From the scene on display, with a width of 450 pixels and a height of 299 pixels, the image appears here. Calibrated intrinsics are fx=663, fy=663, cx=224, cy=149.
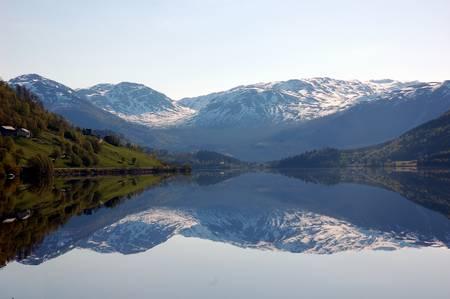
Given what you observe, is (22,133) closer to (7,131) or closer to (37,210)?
(7,131)

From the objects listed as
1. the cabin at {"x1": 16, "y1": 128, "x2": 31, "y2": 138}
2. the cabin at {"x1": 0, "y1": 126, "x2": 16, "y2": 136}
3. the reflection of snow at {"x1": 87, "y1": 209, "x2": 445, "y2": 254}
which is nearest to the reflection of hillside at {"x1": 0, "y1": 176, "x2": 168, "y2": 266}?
the reflection of snow at {"x1": 87, "y1": 209, "x2": 445, "y2": 254}

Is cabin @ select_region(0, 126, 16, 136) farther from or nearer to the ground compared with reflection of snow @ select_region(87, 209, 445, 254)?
farther from the ground

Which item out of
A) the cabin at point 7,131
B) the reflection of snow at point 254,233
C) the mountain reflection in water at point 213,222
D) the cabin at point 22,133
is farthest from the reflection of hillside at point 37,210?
the cabin at point 22,133

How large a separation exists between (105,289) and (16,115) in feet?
515

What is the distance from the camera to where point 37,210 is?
240 feet

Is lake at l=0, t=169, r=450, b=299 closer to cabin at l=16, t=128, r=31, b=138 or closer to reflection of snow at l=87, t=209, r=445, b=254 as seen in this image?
reflection of snow at l=87, t=209, r=445, b=254

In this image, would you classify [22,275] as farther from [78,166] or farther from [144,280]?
[78,166]

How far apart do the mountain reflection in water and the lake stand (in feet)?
0.49

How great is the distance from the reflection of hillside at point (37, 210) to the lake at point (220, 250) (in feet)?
0.63

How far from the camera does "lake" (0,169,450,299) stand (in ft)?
113

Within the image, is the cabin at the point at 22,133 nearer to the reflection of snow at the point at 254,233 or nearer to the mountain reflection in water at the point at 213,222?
the mountain reflection in water at the point at 213,222

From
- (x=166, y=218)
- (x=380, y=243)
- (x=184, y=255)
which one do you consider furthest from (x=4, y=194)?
(x=380, y=243)

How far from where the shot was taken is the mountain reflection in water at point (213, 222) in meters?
52.1

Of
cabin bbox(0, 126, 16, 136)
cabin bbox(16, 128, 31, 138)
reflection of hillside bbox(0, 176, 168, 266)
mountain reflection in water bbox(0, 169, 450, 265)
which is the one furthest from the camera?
cabin bbox(16, 128, 31, 138)
